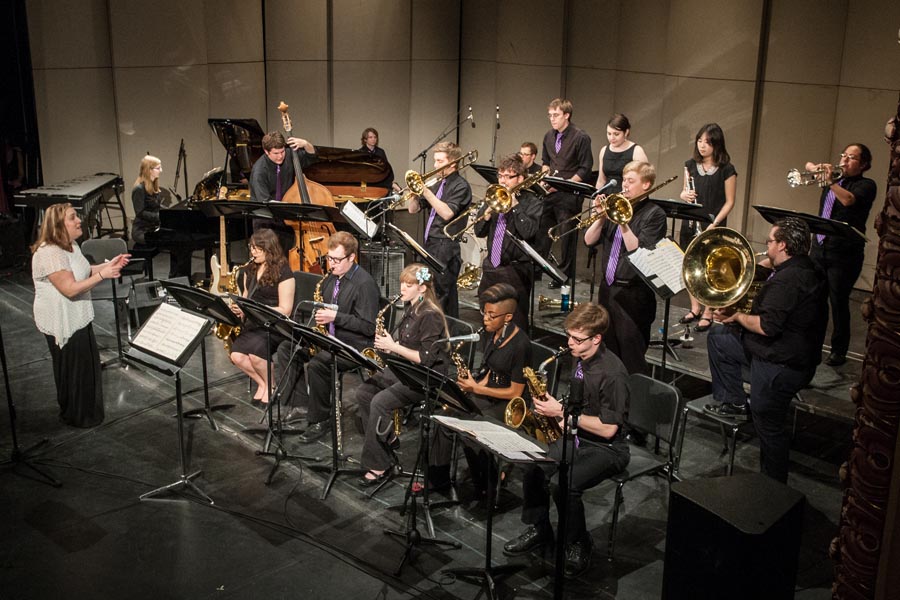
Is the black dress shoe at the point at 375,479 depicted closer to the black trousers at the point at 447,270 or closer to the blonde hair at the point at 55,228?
the black trousers at the point at 447,270

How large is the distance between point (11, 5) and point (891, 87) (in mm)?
9387

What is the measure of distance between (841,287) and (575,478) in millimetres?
3361

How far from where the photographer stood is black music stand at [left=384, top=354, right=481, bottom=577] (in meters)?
4.75

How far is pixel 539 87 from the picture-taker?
39.6 ft

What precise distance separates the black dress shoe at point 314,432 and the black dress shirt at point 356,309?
2.28 ft

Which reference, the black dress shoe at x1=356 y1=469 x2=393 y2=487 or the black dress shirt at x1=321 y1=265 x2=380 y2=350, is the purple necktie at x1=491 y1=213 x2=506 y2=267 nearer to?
the black dress shirt at x1=321 y1=265 x2=380 y2=350

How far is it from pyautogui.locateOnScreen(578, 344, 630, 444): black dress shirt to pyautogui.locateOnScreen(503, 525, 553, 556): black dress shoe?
0.57 metres

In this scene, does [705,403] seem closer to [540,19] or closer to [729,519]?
[729,519]

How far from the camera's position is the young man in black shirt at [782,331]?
5.27 meters

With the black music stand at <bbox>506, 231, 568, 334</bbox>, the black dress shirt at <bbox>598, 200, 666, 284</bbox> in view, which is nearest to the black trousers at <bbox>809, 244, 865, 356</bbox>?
the black dress shirt at <bbox>598, 200, 666, 284</bbox>

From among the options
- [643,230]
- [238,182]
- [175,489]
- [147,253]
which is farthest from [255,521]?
[238,182]

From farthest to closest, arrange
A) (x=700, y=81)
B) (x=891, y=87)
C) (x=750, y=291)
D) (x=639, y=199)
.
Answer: (x=700, y=81), (x=891, y=87), (x=639, y=199), (x=750, y=291)

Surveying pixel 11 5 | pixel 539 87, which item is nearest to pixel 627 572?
pixel 539 87

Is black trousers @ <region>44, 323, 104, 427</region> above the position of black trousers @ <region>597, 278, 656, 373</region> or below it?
below
